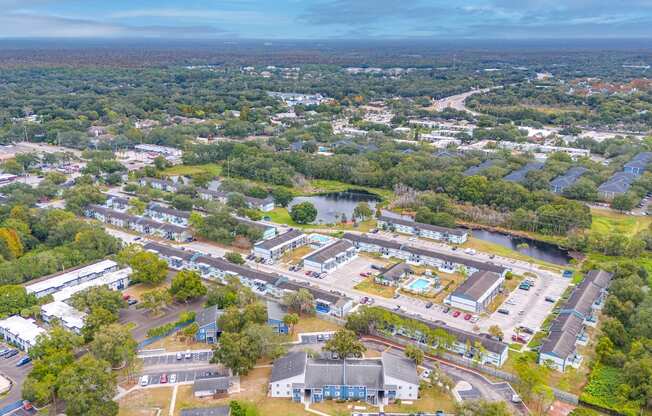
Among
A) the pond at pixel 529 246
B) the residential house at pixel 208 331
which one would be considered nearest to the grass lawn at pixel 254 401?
the residential house at pixel 208 331

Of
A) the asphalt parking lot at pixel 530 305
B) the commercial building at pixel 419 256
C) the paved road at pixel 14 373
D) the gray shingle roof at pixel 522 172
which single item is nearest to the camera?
the paved road at pixel 14 373

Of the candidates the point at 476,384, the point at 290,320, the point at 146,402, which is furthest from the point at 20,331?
the point at 476,384

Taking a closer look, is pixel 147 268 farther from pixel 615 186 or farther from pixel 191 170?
pixel 615 186

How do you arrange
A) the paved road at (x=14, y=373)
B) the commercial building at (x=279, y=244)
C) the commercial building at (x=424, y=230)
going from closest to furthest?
the paved road at (x=14, y=373), the commercial building at (x=279, y=244), the commercial building at (x=424, y=230)

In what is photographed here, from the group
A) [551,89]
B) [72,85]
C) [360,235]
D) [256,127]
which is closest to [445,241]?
[360,235]

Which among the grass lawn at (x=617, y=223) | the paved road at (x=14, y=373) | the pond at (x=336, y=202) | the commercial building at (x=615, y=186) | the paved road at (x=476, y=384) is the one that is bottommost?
the paved road at (x=14, y=373)

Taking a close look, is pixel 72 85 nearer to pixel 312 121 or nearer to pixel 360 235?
pixel 312 121

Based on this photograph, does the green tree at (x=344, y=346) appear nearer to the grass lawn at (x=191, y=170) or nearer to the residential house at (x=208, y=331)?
the residential house at (x=208, y=331)
